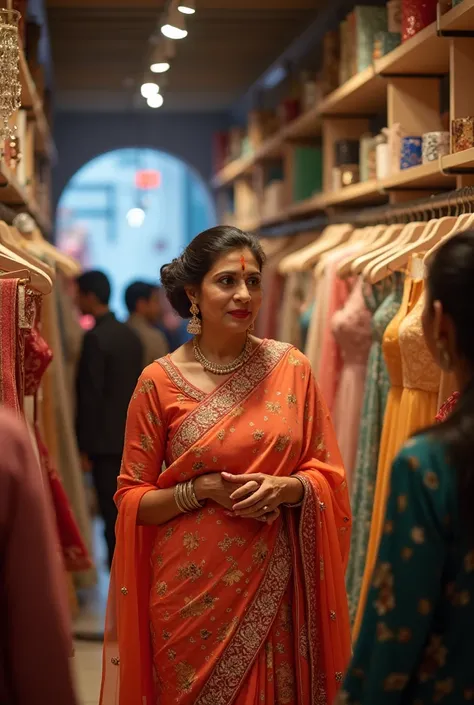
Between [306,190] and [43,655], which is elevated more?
[306,190]

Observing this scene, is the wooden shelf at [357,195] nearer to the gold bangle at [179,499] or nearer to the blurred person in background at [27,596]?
the gold bangle at [179,499]

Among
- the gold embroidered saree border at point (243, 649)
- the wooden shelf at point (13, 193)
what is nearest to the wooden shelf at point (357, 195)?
the wooden shelf at point (13, 193)

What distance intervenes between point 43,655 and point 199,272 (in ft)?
4.67

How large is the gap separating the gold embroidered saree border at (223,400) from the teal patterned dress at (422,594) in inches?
43.1

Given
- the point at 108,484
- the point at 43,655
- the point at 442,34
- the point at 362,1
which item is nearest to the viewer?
the point at 43,655

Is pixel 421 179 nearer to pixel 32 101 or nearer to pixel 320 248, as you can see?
pixel 320 248

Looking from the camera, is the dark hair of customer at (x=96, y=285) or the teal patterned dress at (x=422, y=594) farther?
the dark hair of customer at (x=96, y=285)

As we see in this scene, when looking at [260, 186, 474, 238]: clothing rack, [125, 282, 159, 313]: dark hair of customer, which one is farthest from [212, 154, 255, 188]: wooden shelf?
[260, 186, 474, 238]: clothing rack

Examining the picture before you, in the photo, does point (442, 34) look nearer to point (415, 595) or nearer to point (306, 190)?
point (415, 595)

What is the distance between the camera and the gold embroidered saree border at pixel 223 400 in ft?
9.47

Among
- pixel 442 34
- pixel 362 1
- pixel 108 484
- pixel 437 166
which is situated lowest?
pixel 108 484

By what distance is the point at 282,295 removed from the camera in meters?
7.27

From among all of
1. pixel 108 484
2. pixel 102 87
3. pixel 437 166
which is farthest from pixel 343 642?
pixel 102 87

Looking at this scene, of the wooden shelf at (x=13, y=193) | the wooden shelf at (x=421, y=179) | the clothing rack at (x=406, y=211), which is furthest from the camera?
the wooden shelf at (x=13, y=193)
